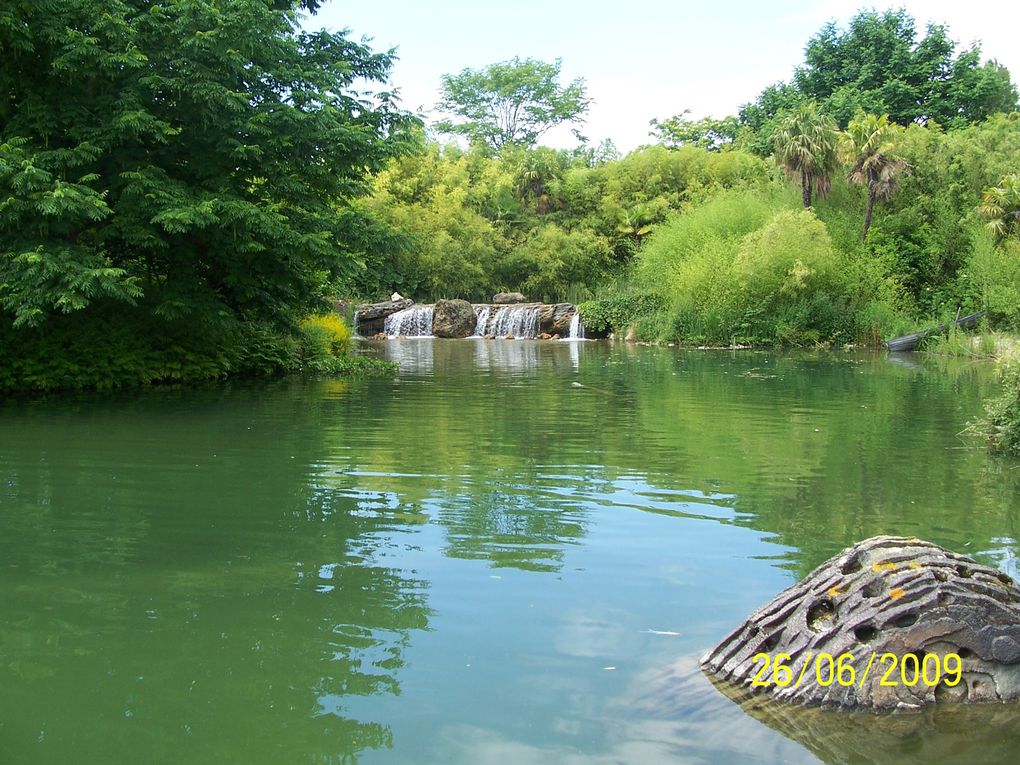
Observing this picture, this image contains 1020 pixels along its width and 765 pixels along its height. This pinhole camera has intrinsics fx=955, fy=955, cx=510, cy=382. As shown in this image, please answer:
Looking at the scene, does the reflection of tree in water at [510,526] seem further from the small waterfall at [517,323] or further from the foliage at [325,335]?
the small waterfall at [517,323]

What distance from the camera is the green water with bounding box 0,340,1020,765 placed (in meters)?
3.80

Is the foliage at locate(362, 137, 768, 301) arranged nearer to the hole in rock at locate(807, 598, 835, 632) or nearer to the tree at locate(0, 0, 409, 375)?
the tree at locate(0, 0, 409, 375)

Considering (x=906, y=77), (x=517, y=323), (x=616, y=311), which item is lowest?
(x=517, y=323)

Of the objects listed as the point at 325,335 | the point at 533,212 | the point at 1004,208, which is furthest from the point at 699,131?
the point at 325,335

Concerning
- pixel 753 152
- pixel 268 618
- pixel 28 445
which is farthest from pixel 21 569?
pixel 753 152

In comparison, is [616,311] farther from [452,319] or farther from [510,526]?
[510,526]

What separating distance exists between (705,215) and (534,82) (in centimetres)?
3470

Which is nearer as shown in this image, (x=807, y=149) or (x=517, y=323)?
(x=807, y=149)

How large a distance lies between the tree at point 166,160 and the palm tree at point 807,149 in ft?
81.8

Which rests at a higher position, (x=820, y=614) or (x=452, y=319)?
(x=452, y=319)

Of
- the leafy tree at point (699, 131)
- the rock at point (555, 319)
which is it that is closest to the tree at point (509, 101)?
the leafy tree at point (699, 131)

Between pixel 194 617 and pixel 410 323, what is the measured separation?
40.9 m

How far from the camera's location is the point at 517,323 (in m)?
44.5

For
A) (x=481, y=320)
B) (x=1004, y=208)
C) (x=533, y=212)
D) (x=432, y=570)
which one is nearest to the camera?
(x=432, y=570)
